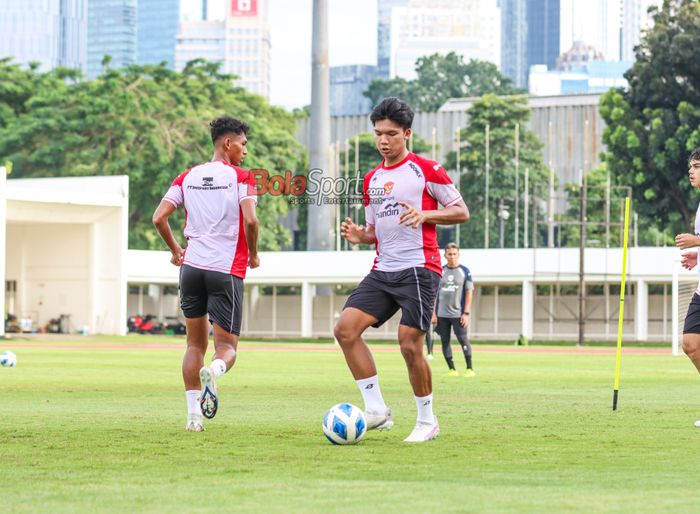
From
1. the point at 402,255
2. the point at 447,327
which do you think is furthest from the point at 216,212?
the point at 447,327

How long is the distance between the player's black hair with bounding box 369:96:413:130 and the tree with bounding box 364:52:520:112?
126m

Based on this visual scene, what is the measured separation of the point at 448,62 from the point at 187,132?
7623cm

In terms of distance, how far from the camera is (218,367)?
10.6 m

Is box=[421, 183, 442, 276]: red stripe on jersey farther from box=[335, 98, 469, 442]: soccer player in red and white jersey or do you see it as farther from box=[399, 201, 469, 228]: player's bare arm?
box=[399, 201, 469, 228]: player's bare arm

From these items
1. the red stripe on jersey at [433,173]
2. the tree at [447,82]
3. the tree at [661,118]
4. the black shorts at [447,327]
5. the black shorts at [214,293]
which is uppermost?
the tree at [447,82]

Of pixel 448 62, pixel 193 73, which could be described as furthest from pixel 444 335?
pixel 448 62

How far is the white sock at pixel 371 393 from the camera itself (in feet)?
34.3

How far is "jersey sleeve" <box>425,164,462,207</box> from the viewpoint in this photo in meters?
10.2

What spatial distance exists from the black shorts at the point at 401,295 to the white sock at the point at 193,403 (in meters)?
1.43

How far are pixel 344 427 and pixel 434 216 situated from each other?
1.57m

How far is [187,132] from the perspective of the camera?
6862cm

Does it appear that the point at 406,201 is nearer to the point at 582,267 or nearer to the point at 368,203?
the point at 368,203

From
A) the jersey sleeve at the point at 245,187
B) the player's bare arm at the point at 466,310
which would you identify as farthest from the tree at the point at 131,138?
the jersey sleeve at the point at 245,187

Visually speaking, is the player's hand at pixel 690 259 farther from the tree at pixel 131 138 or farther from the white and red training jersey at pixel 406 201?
the tree at pixel 131 138
